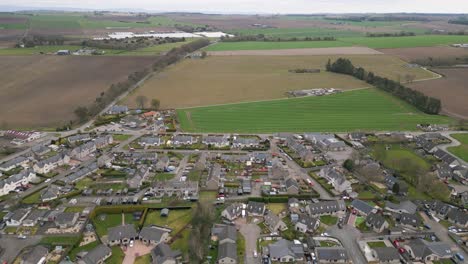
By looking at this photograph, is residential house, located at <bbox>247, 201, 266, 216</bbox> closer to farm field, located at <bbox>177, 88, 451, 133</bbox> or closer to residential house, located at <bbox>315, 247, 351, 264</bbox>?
residential house, located at <bbox>315, 247, 351, 264</bbox>

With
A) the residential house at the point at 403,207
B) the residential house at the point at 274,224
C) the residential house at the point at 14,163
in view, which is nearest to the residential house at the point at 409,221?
the residential house at the point at 403,207

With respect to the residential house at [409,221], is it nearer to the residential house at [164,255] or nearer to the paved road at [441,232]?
the paved road at [441,232]

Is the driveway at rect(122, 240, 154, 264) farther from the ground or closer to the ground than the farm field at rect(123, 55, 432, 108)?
closer to the ground

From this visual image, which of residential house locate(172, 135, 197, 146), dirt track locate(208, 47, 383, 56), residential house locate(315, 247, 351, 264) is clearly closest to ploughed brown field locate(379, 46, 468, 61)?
dirt track locate(208, 47, 383, 56)

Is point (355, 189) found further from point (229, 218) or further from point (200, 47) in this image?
point (200, 47)

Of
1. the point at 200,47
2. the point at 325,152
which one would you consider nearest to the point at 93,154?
the point at 325,152

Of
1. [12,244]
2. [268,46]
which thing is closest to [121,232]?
[12,244]
